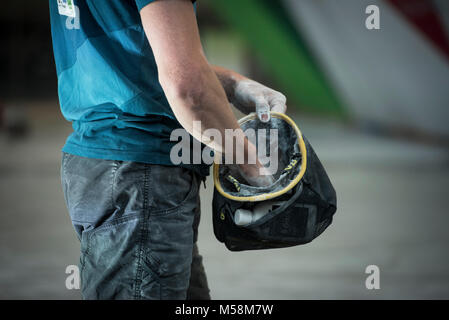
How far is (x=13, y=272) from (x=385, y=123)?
8.60 metres

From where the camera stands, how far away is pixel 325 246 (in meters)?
4.11

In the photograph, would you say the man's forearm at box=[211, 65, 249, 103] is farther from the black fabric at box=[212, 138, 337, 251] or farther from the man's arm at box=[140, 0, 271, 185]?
the man's arm at box=[140, 0, 271, 185]

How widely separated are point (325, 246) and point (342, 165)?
10.5 feet

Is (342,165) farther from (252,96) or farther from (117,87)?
(117,87)

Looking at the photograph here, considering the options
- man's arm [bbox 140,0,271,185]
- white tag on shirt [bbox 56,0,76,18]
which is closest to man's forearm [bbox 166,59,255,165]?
man's arm [bbox 140,0,271,185]

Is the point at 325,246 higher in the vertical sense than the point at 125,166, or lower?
lower

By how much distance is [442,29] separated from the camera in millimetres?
7004

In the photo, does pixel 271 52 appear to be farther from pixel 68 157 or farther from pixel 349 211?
pixel 68 157

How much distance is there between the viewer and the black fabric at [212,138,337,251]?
4.34 feet

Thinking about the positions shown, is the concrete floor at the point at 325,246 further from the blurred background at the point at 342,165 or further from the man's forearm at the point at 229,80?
the man's forearm at the point at 229,80

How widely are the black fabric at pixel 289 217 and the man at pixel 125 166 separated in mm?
75

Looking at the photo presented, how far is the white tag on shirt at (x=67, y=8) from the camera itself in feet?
4.29

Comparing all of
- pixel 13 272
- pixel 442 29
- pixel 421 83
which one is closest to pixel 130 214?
pixel 13 272

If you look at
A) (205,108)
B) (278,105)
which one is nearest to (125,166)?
(205,108)
